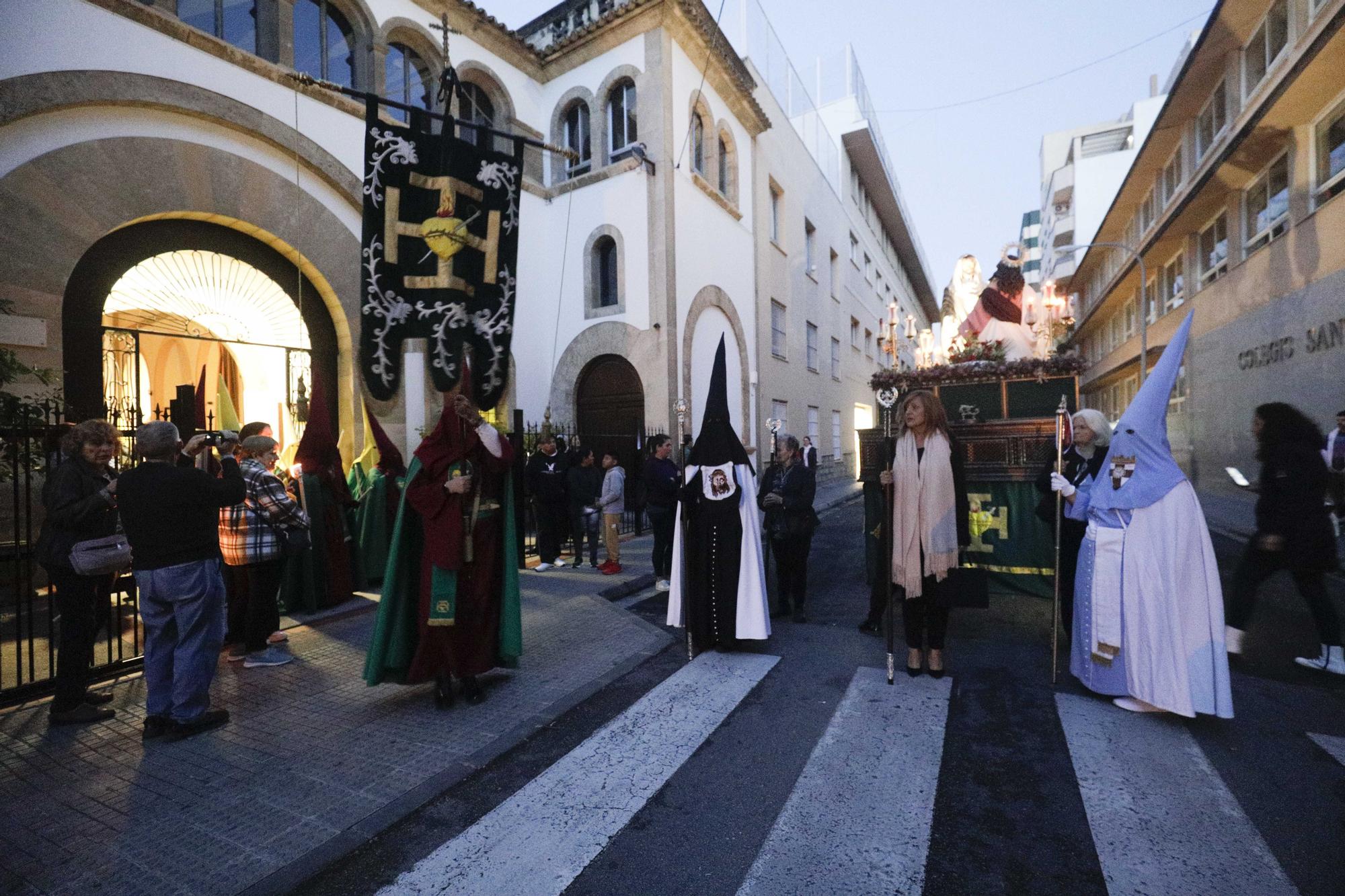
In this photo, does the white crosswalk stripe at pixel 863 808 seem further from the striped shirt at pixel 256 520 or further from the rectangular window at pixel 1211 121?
the rectangular window at pixel 1211 121

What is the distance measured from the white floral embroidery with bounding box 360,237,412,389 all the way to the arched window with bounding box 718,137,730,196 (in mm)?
12502

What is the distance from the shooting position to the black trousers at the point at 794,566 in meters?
6.22

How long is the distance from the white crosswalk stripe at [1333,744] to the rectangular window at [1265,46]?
14.2m

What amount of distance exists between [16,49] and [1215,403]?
69.9 ft

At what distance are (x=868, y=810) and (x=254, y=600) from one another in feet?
15.9

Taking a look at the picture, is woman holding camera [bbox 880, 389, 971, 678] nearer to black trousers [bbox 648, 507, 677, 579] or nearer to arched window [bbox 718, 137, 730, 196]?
black trousers [bbox 648, 507, 677, 579]

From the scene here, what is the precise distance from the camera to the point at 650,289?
13508mm

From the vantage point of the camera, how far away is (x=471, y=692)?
4336 mm

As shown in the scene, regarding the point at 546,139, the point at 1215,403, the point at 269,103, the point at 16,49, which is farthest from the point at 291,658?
the point at 1215,403

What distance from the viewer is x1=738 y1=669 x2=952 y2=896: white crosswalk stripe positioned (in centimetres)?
251

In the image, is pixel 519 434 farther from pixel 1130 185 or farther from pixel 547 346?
pixel 1130 185

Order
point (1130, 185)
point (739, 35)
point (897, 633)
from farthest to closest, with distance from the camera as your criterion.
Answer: point (1130, 185) < point (739, 35) < point (897, 633)

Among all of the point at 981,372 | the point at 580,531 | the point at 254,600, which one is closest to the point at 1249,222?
the point at 981,372

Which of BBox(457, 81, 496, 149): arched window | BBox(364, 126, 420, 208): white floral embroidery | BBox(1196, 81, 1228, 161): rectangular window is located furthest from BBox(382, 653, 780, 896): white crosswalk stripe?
BBox(1196, 81, 1228, 161): rectangular window
